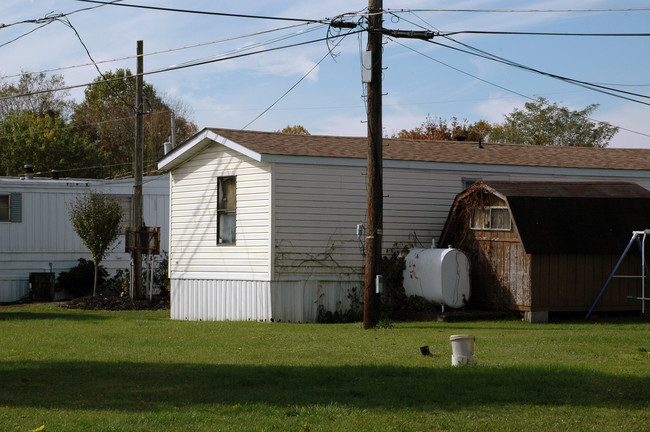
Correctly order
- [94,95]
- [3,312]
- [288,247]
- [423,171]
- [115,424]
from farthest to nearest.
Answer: [94,95] < [3,312] < [423,171] < [288,247] < [115,424]

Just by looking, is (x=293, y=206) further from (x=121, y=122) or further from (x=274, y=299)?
(x=121, y=122)

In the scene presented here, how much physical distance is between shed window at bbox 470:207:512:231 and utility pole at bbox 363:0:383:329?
11.4 ft

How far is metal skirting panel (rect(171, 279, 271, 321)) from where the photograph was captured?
20.0m

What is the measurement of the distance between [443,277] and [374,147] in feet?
12.2

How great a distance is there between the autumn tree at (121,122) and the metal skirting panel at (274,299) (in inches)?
1490

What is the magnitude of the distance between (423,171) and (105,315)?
346 inches

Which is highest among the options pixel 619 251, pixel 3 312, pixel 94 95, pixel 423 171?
pixel 94 95

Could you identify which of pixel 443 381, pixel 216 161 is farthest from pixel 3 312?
pixel 443 381

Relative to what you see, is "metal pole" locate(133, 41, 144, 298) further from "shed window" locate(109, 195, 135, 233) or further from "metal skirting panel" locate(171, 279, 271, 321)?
"metal skirting panel" locate(171, 279, 271, 321)

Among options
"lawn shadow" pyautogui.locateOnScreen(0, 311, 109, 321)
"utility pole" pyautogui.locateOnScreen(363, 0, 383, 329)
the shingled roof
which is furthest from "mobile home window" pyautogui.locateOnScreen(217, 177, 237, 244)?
"utility pole" pyautogui.locateOnScreen(363, 0, 383, 329)

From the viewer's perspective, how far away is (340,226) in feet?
66.4

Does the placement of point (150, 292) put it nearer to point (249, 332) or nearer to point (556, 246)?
point (249, 332)

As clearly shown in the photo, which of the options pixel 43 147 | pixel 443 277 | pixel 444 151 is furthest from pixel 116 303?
pixel 43 147

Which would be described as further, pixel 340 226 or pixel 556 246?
pixel 340 226
